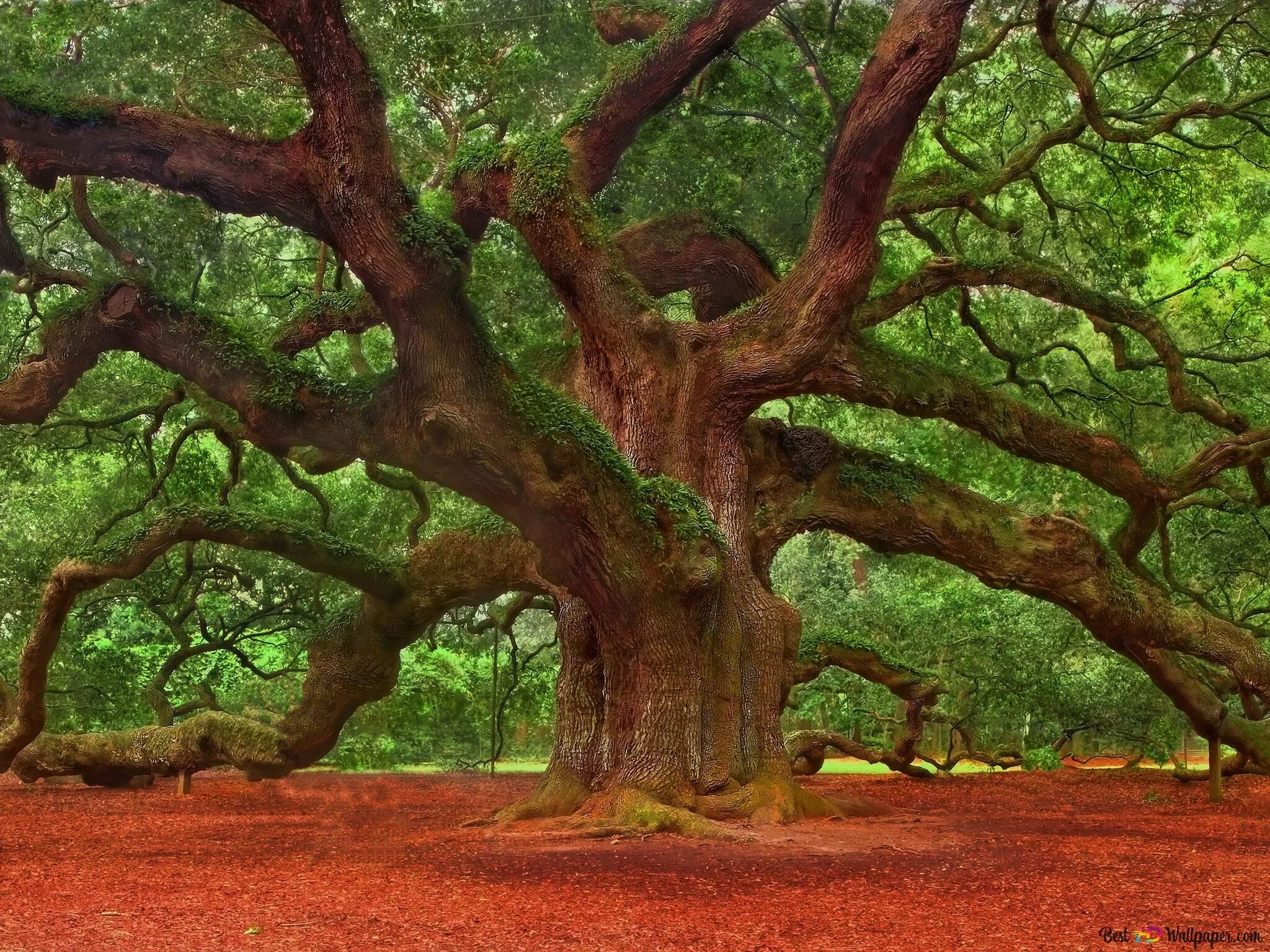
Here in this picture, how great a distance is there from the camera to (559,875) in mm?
6664

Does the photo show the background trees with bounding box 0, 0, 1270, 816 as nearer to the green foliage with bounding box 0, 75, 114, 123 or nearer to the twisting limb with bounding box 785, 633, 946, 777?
the green foliage with bounding box 0, 75, 114, 123

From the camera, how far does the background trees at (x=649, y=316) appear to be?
8336 mm

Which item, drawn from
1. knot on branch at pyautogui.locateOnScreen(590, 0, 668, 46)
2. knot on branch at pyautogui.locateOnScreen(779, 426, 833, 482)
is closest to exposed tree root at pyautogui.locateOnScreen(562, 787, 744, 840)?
knot on branch at pyautogui.locateOnScreen(779, 426, 833, 482)

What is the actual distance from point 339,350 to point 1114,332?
32.6 ft

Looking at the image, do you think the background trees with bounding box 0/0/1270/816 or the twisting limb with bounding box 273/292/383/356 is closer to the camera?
the background trees with bounding box 0/0/1270/816

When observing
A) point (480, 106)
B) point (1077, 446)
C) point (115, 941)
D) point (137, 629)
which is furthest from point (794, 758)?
point (115, 941)

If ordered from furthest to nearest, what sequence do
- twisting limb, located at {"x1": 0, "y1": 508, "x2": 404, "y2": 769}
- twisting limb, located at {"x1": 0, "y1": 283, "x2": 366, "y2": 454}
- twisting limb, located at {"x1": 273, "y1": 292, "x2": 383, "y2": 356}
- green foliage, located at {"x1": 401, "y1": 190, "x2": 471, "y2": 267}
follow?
twisting limb, located at {"x1": 273, "y1": 292, "x2": 383, "y2": 356}
twisting limb, located at {"x1": 0, "y1": 508, "x2": 404, "y2": 769}
twisting limb, located at {"x1": 0, "y1": 283, "x2": 366, "y2": 454}
green foliage, located at {"x1": 401, "y1": 190, "x2": 471, "y2": 267}

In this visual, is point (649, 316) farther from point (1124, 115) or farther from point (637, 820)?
point (1124, 115)

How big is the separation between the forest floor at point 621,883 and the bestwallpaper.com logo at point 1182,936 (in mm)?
47

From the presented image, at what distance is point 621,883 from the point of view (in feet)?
20.9

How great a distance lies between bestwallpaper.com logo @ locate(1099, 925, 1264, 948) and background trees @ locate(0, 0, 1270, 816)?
163 inches

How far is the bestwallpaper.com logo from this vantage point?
4836 mm

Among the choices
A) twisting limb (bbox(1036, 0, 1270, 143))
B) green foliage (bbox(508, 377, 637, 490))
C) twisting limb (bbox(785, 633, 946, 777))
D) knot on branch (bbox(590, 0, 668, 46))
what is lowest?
twisting limb (bbox(785, 633, 946, 777))

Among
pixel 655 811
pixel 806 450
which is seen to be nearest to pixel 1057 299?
pixel 806 450
